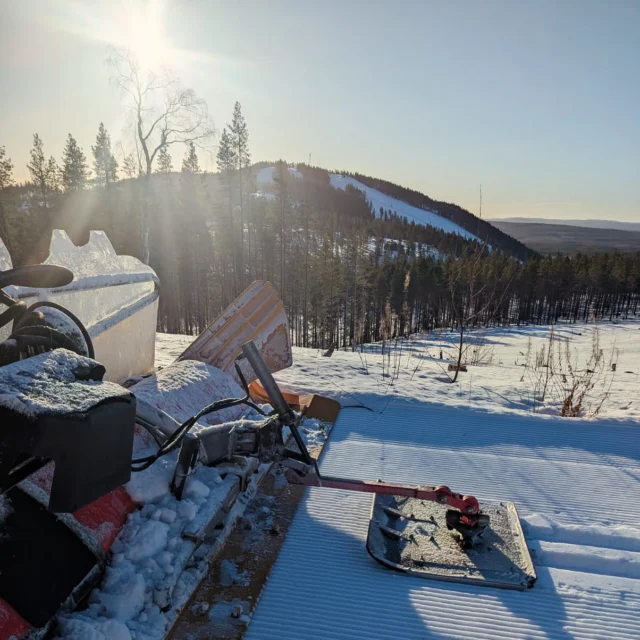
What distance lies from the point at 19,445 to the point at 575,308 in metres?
71.5

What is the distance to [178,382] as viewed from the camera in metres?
3.94

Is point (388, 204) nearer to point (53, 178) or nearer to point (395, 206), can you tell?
point (395, 206)

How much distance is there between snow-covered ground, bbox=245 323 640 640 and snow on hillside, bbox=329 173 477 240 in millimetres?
115483

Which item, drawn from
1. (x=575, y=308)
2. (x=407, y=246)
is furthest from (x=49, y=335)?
(x=407, y=246)

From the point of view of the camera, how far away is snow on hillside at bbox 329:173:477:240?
123375mm

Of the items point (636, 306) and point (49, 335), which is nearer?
point (49, 335)

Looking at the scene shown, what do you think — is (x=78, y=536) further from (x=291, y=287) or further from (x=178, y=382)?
(x=291, y=287)

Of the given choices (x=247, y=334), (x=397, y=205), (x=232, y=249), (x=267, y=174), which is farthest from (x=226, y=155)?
(x=397, y=205)

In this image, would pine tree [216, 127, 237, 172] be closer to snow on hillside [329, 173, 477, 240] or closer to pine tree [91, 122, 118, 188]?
pine tree [91, 122, 118, 188]

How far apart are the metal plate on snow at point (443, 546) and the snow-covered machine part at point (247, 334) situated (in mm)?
2144

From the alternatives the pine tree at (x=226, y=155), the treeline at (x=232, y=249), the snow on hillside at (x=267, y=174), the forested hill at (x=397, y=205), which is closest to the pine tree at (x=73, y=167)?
the treeline at (x=232, y=249)

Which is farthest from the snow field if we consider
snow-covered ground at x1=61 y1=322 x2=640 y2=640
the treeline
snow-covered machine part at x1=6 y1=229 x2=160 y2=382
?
snow-covered ground at x1=61 y1=322 x2=640 y2=640

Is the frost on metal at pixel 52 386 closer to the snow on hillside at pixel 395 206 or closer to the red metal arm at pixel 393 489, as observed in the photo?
the red metal arm at pixel 393 489

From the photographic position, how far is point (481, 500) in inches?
147
